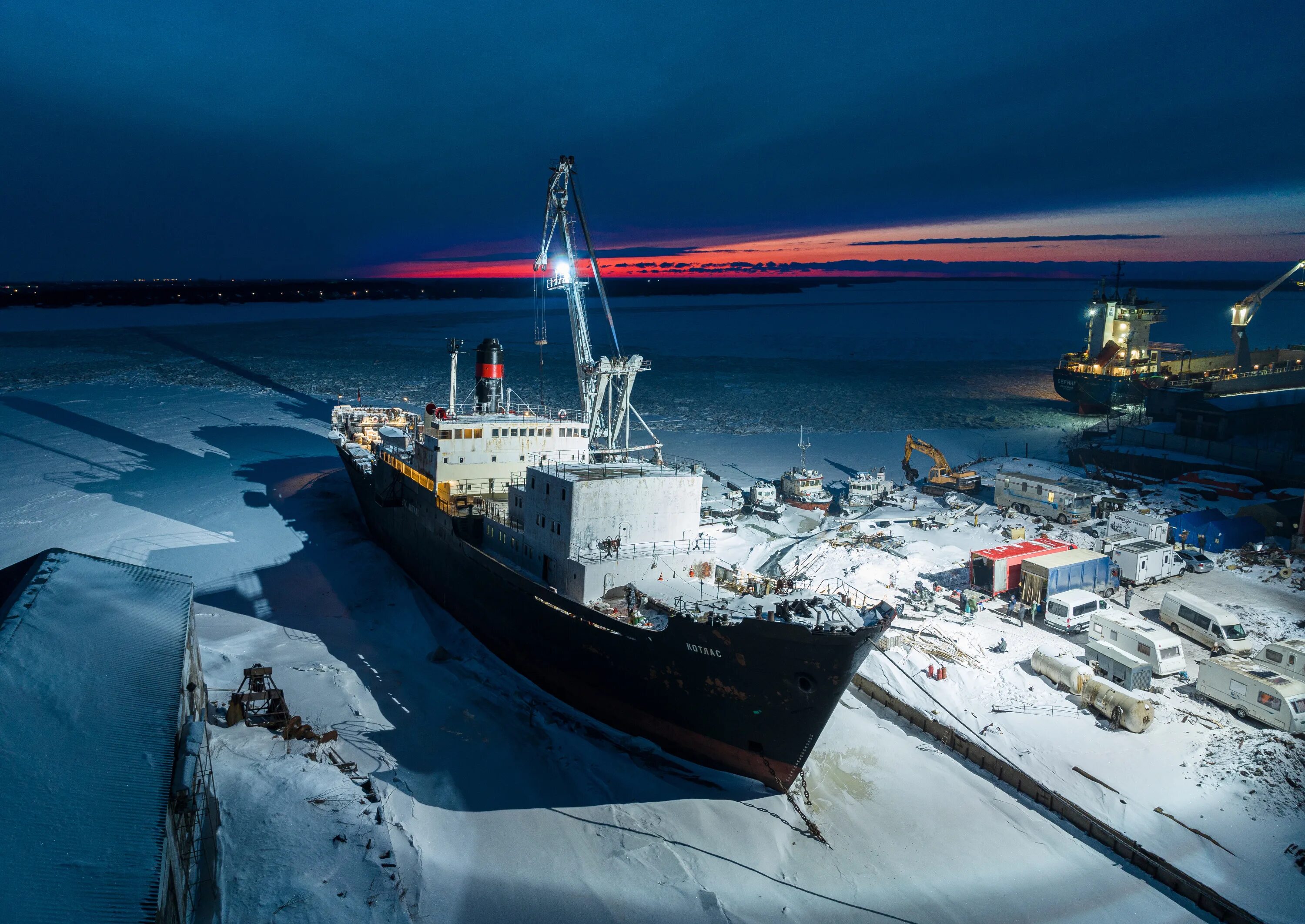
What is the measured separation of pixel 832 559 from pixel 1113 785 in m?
10.3

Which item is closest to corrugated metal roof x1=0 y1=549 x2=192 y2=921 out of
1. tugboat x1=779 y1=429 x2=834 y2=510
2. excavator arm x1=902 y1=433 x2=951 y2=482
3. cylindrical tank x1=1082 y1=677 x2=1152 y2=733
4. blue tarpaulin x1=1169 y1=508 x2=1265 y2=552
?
cylindrical tank x1=1082 y1=677 x2=1152 y2=733

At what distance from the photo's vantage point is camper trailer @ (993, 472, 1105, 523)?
2639cm

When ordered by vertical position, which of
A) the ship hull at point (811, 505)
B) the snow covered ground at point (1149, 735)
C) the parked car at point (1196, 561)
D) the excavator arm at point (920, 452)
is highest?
the excavator arm at point (920, 452)

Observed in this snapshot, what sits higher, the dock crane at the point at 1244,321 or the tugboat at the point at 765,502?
the dock crane at the point at 1244,321

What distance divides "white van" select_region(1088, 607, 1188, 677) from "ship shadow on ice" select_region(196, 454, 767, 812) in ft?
29.2

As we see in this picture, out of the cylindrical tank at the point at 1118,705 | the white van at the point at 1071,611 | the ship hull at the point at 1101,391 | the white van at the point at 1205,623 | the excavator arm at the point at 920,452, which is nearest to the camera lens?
the cylindrical tank at the point at 1118,705

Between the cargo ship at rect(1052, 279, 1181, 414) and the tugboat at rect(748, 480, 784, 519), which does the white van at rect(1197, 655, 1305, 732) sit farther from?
the cargo ship at rect(1052, 279, 1181, 414)

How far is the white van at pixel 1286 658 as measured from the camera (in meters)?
14.9

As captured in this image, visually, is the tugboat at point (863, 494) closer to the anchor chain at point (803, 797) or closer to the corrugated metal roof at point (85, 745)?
the anchor chain at point (803, 797)

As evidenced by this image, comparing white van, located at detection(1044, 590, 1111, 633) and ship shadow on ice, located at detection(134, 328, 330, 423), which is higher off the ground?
ship shadow on ice, located at detection(134, 328, 330, 423)

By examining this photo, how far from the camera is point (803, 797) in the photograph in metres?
13.1

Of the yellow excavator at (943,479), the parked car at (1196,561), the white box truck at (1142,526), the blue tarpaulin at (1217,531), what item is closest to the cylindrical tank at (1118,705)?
the parked car at (1196,561)

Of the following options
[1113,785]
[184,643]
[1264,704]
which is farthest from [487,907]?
[1264,704]

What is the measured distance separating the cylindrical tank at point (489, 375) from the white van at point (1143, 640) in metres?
18.7
